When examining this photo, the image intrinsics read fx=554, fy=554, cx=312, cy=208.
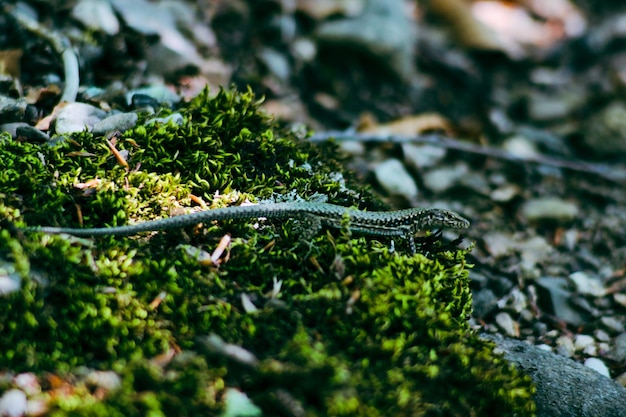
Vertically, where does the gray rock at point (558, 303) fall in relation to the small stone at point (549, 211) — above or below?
below

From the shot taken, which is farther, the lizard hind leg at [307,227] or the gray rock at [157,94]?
the gray rock at [157,94]

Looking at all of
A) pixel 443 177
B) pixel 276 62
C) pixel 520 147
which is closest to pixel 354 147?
pixel 443 177

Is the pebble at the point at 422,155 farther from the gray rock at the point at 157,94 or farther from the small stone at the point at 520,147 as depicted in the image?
the gray rock at the point at 157,94

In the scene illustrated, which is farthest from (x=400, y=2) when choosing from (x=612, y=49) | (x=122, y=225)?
(x=122, y=225)

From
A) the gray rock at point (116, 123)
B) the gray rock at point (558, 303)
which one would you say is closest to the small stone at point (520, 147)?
the gray rock at point (558, 303)

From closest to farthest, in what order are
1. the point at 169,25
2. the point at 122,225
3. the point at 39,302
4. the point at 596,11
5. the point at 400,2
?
the point at 39,302, the point at 122,225, the point at 169,25, the point at 400,2, the point at 596,11

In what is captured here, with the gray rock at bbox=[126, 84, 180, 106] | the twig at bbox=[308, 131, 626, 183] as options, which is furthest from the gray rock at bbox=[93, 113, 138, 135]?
the twig at bbox=[308, 131, 626, 183]

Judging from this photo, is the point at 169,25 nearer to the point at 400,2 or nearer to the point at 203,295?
the point at 400,2
